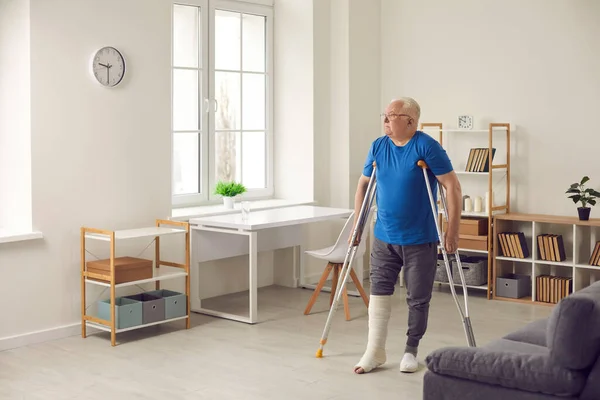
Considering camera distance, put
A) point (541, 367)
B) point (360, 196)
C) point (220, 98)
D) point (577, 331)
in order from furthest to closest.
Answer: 1. point (220, 98)
2. point (360, 196)
3. point (541, 367)
4. point (577, 331)

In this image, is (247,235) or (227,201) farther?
(227,201)

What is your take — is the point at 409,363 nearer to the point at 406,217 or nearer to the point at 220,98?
the point at 406,217

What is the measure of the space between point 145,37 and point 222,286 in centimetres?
218

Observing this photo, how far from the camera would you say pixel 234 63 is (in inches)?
285

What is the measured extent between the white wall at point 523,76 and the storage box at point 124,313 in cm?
332

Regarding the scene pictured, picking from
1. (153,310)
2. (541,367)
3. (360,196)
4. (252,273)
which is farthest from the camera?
(252,273)

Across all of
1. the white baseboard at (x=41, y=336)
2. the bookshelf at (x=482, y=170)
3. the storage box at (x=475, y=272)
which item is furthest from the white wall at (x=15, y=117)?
the storage box at (x=475, y=272)

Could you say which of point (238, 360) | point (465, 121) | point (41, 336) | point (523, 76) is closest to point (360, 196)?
point (238, 360)

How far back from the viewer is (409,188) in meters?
4.52

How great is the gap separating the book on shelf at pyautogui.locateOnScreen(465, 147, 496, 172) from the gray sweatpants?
2.44 metres

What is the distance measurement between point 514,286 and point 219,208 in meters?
2.47

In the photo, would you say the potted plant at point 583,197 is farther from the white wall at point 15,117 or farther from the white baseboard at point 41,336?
→ the white wall at point 15,117

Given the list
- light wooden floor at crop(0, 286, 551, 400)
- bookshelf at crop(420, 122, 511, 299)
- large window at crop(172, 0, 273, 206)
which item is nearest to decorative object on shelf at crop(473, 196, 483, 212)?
bookshelf at crop(420, 122, 511, 299)

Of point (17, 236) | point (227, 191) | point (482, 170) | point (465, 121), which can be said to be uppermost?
point (465, 121)
